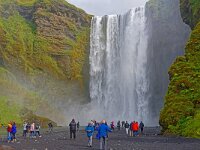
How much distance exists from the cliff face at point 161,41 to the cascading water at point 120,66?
1.40 meters

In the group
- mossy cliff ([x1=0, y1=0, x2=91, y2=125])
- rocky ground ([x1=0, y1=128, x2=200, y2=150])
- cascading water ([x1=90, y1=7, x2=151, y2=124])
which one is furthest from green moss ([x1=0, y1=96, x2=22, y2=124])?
rocky ground ([x1=0, y1=128, x2=200, y2=150])

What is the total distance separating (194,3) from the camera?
188 feet

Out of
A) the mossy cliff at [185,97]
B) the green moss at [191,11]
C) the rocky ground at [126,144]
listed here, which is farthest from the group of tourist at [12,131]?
the green moss at [191,11]

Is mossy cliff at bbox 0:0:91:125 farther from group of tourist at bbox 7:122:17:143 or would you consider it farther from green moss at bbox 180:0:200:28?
group of tourist at bbox 7:122:17:143

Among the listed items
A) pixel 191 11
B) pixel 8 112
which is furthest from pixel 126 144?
pixel 8 112

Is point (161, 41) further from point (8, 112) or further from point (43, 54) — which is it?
point (8, 112)

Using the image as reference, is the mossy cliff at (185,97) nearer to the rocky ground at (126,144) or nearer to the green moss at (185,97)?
the green moss at (185,97)

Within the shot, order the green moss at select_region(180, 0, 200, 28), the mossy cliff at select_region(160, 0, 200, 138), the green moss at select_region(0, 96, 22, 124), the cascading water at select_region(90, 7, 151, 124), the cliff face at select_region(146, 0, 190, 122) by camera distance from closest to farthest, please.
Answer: the mossy cliff at select_region(160, 0, 200, 138) → the green moss at select_region(180, 0, 200, 28) → the green moss at select_region(0, 96, 22, 124) → the cliff face at select_region(146, 0, 190, 122) → the cascading water at select_region(90, 7, 151, 124)

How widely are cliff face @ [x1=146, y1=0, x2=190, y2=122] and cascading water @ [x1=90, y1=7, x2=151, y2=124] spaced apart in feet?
4.58

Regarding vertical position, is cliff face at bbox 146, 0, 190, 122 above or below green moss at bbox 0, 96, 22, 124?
above

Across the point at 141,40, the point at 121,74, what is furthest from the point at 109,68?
the point at 141,40

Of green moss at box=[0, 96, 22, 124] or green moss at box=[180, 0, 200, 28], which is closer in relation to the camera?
green moss at box=[180, 0, 200, 28]

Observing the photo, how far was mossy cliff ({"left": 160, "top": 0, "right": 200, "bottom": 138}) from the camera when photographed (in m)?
34.9

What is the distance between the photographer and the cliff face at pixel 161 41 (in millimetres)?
78625
